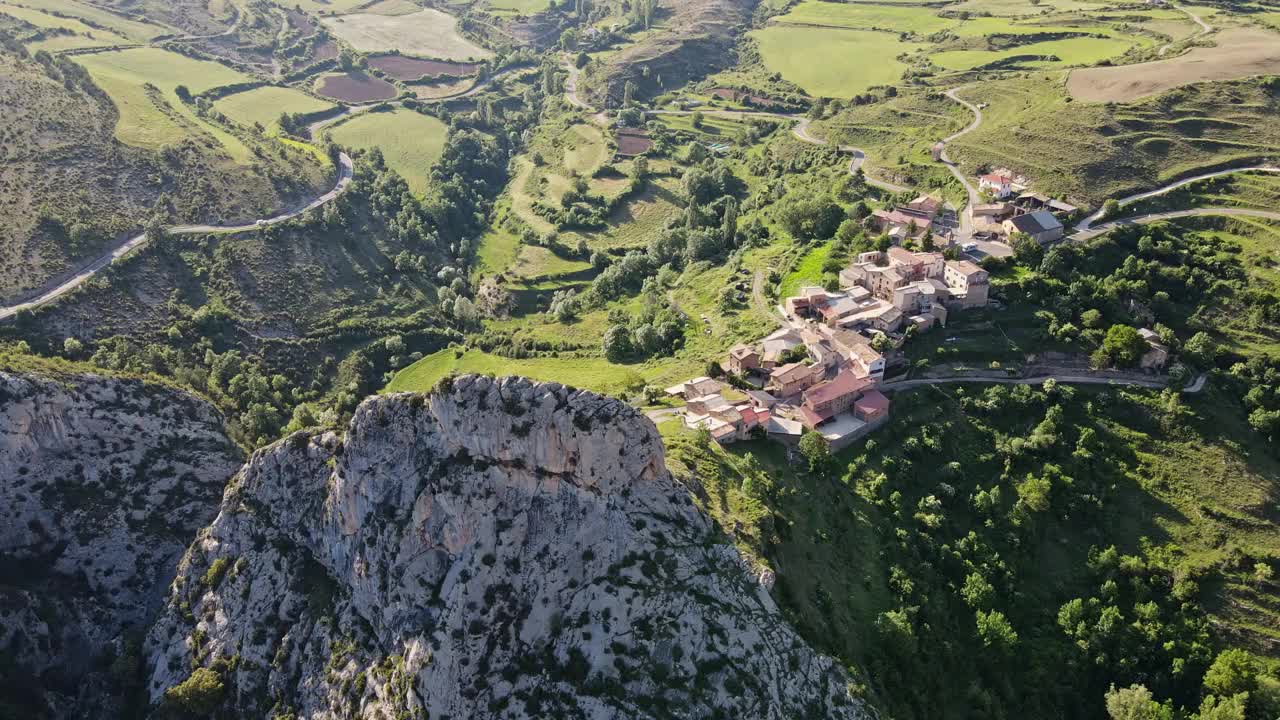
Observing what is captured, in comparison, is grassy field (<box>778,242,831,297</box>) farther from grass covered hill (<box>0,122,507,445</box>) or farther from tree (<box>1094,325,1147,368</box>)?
grass covered hill (<box>0,122,507,445</box>)

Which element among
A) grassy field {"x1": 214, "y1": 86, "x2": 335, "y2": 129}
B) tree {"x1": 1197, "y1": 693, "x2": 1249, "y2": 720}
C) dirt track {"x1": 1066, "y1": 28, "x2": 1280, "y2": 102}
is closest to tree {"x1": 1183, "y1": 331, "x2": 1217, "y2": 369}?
tree {"x1": 1197, "y1": 693, "x2": 1249, "y2": 720}

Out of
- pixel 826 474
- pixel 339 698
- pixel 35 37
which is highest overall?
pixel 35 37

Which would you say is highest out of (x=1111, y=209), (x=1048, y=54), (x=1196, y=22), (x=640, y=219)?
(x=1196, y=22)

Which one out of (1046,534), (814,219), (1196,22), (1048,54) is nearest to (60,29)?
(814,219)

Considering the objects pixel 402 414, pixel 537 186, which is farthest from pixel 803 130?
pixel 402 414

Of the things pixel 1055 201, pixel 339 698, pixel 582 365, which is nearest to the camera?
pixel 339 698

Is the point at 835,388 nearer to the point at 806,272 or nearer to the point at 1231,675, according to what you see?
the point at 806,272

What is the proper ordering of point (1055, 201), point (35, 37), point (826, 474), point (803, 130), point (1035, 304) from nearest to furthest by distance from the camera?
point (826, 474) < point (1035, 304) < point (1055, 201) < point (803, 130) < point (35, 37)

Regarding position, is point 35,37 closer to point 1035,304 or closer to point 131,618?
point 131,618
